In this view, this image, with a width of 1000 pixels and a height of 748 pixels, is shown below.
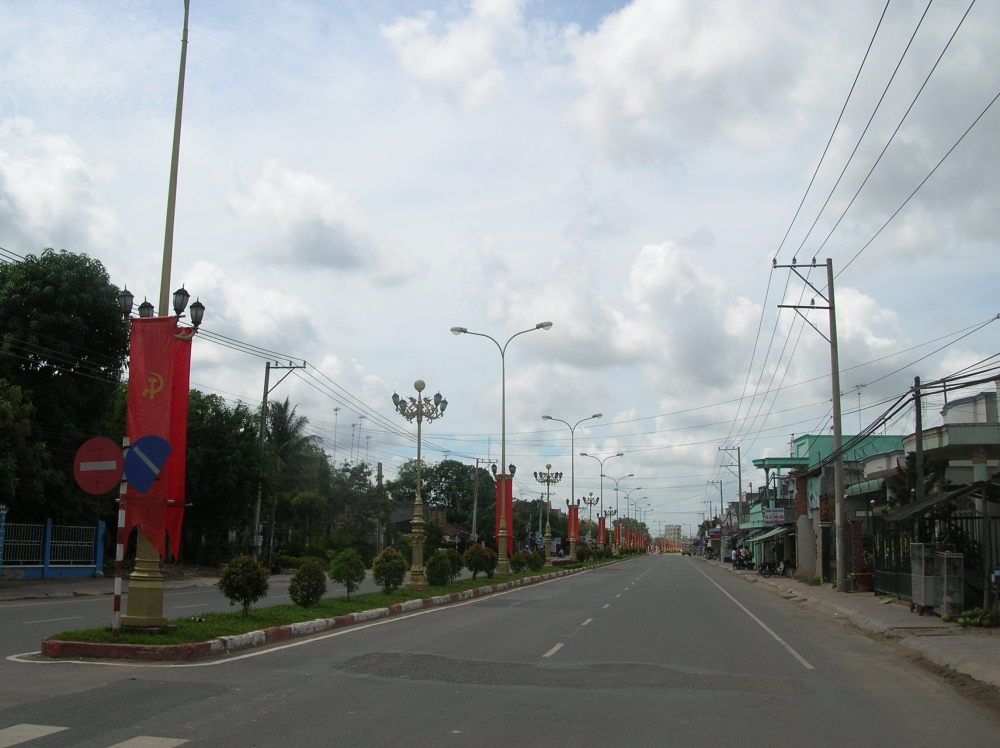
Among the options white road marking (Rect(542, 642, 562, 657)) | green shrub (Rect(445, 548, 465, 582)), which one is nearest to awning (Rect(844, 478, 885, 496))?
green shrub (Rect(445, 548, 465, 582))

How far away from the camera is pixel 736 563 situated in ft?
213

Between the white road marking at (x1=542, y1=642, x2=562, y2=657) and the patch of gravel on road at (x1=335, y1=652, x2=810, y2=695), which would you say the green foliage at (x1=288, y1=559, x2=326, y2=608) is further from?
the white road marking at (x1=542, y1=642, x2=562, y2=657)

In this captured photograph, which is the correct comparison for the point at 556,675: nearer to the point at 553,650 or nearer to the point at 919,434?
the point at 553,650

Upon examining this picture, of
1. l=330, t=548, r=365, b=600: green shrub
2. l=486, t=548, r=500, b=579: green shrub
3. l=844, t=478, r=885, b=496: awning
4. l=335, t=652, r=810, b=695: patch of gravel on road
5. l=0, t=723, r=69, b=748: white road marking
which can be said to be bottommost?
l=486, t=548, r=500, b=579: green shrub

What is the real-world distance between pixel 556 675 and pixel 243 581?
21.6 feet

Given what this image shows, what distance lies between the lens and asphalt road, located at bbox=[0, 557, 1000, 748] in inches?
297

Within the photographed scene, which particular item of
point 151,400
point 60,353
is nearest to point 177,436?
point 151,400

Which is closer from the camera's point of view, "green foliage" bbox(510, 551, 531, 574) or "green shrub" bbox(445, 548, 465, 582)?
"green shrub" bbox(445, 548, 465, 582)

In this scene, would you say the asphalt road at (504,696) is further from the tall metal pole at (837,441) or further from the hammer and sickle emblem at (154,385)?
the tall metal pole at (837,441)

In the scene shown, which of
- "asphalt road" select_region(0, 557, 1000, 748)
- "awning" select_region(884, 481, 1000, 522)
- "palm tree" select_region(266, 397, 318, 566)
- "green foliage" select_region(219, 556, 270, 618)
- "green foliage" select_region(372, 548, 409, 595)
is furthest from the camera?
"palm tree" select_region(266, 397, 318, 566)

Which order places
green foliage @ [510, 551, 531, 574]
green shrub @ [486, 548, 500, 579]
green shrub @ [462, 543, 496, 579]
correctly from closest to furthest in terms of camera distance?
green shrub @ [462, 543, 496, 579]
green shrub @ [486, 548, 500, 579]
green foliage @ [510, 551, 531, 574]

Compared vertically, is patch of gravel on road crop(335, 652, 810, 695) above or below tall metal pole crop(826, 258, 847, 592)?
below

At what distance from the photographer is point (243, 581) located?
1500 cm

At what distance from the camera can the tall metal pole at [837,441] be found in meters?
28.5
